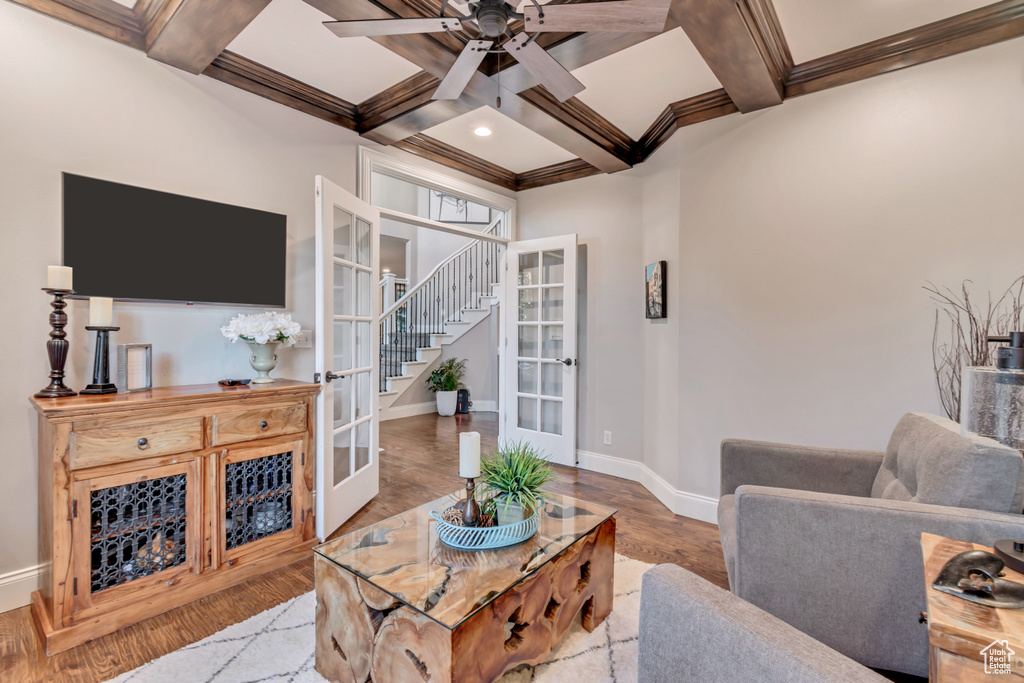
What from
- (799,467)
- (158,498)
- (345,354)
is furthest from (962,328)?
(158,498)

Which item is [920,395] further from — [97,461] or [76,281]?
[76,281]

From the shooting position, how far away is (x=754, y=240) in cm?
295

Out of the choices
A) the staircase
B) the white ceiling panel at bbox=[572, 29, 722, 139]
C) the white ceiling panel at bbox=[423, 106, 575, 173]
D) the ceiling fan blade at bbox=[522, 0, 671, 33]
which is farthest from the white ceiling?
the staircase

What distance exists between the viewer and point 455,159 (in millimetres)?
4000

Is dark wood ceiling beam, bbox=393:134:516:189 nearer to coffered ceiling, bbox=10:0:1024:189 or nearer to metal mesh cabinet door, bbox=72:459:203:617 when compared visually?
coffered ceiling, bbox=10:0:1024:189

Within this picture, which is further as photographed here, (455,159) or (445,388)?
(445,388)

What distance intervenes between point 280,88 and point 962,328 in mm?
3938

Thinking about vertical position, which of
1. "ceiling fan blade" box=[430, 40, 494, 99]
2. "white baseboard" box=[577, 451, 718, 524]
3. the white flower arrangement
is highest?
"ceiling fan blade" box=[430, 40, 494, 99]

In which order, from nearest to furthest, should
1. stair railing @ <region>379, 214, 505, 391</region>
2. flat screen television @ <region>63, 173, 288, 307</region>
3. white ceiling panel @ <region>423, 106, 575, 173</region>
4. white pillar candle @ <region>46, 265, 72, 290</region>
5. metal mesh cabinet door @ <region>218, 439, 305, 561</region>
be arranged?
white pillar candle @ <region>46, 265, 72, 290</region>, flat screen television @ <region>63, 173, 288, 307</region>, metal mesh cabinet door @ <region>218, 439, 305, 561</region>, white ceiling panel @ <region>423, 106, 575, 173</region>, stair railing @ <region>379, 214, 505, 391</region>

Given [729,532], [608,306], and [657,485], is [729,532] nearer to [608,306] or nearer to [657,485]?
[657,485]

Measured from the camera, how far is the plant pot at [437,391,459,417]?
693 cm

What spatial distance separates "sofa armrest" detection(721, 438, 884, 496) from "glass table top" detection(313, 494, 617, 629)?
2.34ft

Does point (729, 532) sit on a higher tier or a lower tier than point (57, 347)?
lower

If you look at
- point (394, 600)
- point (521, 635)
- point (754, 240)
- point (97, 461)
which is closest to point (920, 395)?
point (754, 240)
